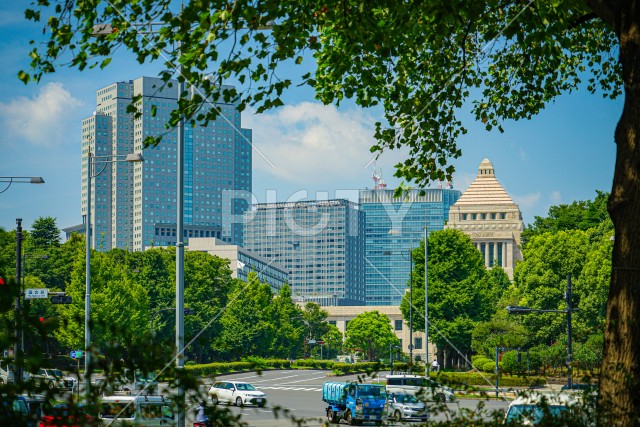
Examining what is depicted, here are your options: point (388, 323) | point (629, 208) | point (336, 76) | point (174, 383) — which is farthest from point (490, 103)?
point (388, 323)

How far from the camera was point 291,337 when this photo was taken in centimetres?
12050

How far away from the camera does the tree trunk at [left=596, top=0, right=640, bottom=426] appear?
380 inches

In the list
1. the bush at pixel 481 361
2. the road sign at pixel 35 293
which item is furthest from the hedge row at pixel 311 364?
the road sign at pixel 35 293

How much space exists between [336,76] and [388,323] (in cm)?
13983

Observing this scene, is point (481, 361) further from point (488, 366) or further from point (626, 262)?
point (626, 262)

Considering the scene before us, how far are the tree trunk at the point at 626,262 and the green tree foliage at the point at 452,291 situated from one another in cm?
7129

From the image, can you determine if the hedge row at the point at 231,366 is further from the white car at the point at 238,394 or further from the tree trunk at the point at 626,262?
the tree trunk at the point at 626,262

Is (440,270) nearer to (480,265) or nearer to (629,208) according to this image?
(480,265)

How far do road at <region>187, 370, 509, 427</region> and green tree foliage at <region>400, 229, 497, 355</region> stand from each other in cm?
945

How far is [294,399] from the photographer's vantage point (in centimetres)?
5506

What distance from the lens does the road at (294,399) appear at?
1576 inches

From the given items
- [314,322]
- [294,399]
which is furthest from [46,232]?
[294,399]

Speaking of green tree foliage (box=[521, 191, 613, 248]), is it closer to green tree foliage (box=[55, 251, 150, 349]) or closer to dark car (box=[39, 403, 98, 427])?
green tree foliage (box=[55, 251, 150, 349])

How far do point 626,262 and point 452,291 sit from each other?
7515 centimetres
